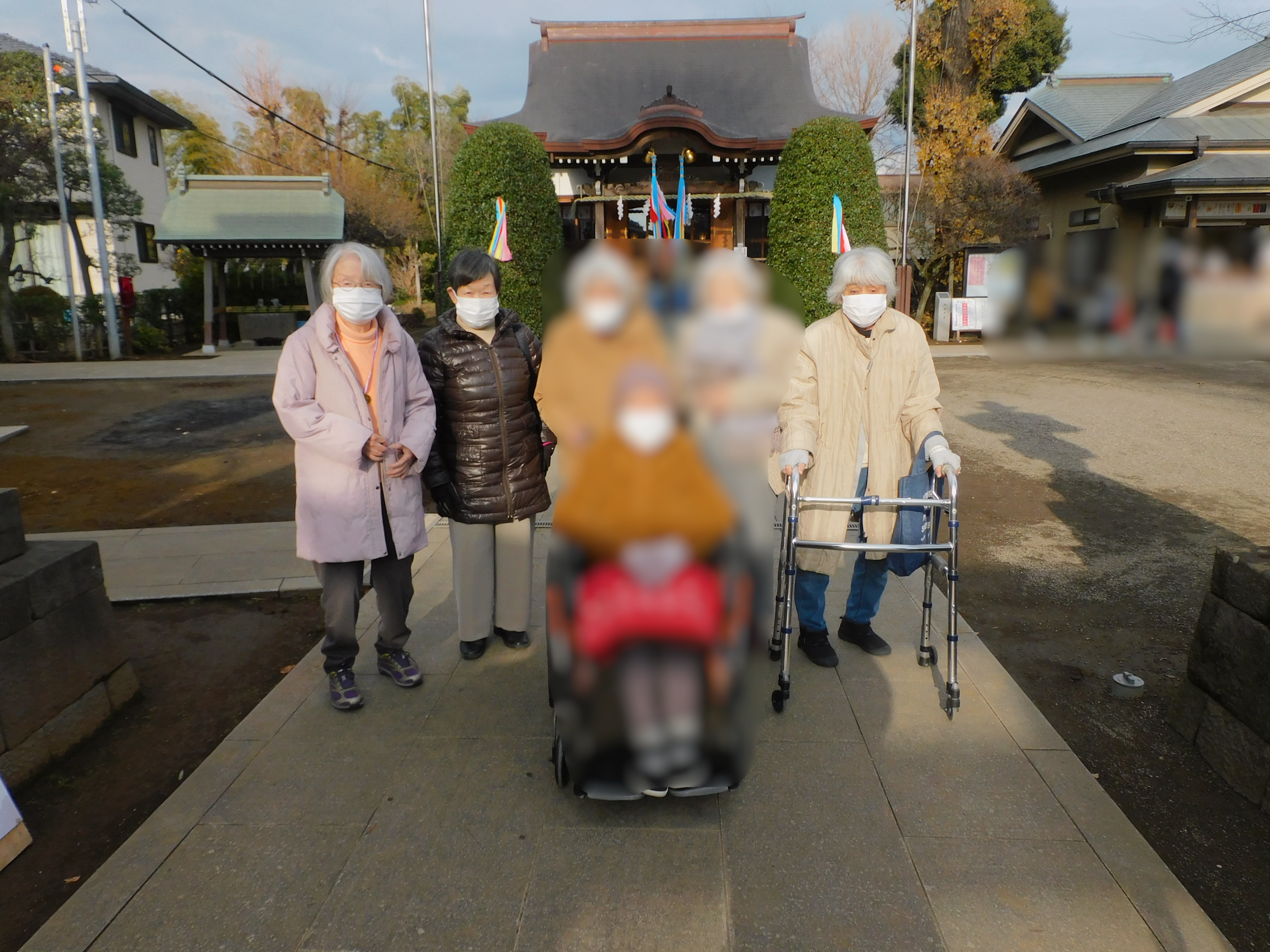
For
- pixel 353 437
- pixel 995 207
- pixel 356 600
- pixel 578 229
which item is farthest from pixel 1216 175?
pixel 356 600

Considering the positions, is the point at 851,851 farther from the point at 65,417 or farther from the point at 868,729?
the point at 65,417

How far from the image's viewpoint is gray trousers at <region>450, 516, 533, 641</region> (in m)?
3.78

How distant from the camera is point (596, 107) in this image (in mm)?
23391

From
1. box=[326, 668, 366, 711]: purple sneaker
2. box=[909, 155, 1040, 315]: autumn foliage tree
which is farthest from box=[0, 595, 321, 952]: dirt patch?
box=[909, 155, 1040, 315]: autumn foliage tree

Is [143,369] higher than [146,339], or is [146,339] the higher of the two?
[146,339]

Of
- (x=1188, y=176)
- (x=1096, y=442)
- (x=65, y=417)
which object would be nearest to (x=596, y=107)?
(x=65, y=417)

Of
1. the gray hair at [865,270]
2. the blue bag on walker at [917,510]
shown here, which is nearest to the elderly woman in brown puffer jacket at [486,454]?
the gray hair at [865,270]

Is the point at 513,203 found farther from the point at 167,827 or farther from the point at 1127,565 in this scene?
the point at 1127,565

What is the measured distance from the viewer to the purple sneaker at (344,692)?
352 cm

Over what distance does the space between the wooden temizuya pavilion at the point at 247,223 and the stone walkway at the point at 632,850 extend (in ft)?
64.6

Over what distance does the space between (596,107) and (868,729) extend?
23587mm

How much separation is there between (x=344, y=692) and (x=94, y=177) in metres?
19.5

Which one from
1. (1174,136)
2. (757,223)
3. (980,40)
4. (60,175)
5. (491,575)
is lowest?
(491,575)

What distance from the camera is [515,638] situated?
4.11 metres
